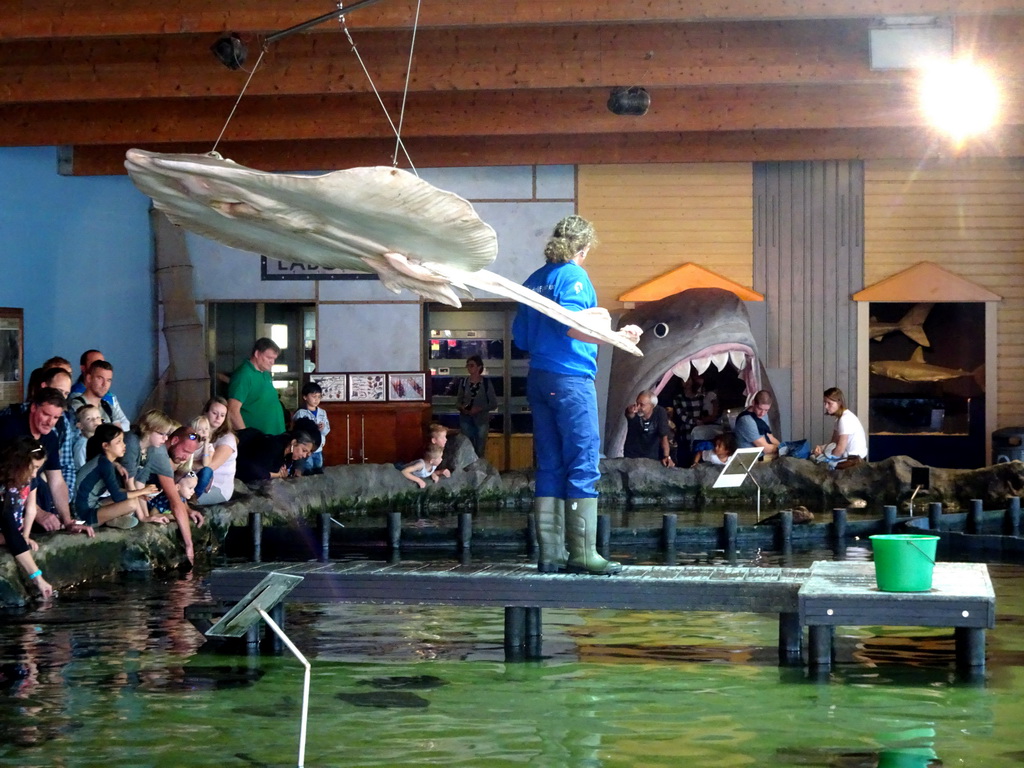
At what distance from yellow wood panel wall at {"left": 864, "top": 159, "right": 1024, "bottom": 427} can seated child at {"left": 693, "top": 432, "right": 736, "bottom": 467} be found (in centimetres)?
333

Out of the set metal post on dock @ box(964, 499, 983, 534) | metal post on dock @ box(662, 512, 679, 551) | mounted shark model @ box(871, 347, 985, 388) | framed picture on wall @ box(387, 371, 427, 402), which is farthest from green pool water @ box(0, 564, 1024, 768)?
mounted shark model @ box(871, 347, 985, 388)

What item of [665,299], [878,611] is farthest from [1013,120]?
[878,611]

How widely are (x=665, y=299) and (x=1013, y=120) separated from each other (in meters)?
4.20

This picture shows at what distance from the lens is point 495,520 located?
12.1 meters

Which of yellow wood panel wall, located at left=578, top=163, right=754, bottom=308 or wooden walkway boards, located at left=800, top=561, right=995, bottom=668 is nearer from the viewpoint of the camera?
wooden walkway boards, located at left=800, top=561, right=995, bottom=668

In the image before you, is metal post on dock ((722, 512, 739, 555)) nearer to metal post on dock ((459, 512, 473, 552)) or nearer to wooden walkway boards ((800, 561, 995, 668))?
metal post on dock ((459, 512, 473, 552))

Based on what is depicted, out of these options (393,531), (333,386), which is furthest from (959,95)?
(333,386)

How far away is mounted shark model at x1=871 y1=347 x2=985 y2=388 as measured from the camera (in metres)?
16.6

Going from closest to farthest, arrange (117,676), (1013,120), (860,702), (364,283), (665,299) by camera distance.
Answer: (860,702) → (117,676) → (1013,120) → (665,299) → (364,283)

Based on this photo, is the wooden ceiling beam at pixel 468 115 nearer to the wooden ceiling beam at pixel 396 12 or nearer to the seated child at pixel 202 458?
the wooden ceiling beam at pixel 396 12

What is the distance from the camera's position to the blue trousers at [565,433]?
231 inches

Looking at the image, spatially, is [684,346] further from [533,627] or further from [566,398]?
[566,398]

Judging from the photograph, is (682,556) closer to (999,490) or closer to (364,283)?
(999,490)

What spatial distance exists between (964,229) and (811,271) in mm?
1900
